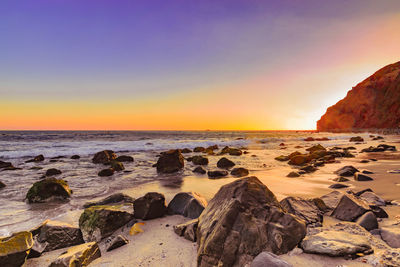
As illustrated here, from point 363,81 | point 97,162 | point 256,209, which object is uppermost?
point 363,81

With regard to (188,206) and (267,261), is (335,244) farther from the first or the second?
(188,206)

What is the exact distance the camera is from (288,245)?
2.41 meters

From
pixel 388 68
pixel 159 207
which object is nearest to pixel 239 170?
pixel 159 207

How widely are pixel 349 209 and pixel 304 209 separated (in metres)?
0.73

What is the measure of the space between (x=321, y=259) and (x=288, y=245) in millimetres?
A: 337

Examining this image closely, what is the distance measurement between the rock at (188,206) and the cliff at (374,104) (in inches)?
3167

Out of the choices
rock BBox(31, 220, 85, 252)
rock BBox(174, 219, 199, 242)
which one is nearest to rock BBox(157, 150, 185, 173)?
rock BBox(31, 220, 85, 252)

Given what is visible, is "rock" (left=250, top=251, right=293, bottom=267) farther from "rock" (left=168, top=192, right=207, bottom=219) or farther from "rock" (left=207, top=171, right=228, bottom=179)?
"rock" (left=207, top=171, right=228, bottom=179)

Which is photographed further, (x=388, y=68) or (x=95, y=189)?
(x=388, y=68)

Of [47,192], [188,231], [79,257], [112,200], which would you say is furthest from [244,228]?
[47,192]

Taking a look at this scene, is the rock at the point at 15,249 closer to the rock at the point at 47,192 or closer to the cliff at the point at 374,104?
the rock at the point at 47,192

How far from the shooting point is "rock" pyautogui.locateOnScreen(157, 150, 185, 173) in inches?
380

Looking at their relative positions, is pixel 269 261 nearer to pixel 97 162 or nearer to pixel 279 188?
pixel 279 188

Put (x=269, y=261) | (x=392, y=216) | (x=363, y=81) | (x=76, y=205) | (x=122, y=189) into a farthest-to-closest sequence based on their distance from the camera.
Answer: (x=363, y=81)
(x=122, y=189)
(x=76, y=205)
(x=392, y=216)
(x=269, y=261)
